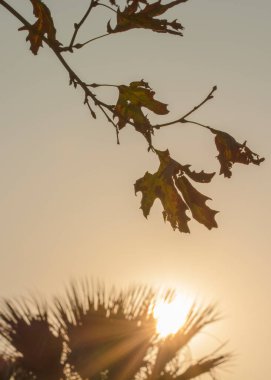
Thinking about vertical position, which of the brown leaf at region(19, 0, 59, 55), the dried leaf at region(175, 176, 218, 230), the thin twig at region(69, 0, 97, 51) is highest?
the brown leaf at region(19, 0, 59, 55)

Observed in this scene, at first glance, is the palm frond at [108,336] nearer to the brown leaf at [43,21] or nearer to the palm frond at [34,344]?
the palm frond at [34,344]

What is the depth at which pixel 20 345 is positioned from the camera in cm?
561

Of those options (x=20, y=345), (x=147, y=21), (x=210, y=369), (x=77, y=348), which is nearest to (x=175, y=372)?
(x=210, y=369)

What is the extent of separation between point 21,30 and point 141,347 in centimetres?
427

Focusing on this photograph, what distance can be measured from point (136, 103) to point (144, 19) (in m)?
0.35

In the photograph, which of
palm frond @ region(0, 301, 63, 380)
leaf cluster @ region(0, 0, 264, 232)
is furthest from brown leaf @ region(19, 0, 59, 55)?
palm frond @ region(0, 301, 63, 380)

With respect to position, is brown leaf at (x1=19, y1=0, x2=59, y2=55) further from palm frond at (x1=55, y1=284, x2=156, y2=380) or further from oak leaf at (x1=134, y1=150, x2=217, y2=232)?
palm frond at (x1=55, y1=284, x2=156, y2=380)

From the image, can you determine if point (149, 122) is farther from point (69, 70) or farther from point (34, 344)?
point (34, 344)

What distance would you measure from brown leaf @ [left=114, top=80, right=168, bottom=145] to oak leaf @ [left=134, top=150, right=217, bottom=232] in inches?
5.8

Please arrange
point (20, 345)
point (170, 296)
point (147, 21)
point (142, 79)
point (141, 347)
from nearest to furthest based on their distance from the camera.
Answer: point (147, 21) < point (142, 79) < point (20, 345) < point (141, 347) < point (170, 296)

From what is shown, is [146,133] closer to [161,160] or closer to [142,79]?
[161,160]

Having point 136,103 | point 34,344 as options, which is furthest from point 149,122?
point 34,344

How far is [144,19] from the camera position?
2006 mm

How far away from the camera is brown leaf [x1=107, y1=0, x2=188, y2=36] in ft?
6.48
